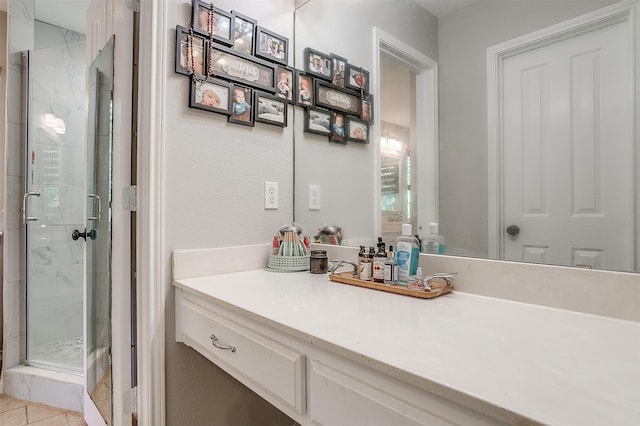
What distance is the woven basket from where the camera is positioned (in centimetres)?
137

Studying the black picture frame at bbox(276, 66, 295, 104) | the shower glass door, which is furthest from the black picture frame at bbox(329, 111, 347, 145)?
the shower glass door

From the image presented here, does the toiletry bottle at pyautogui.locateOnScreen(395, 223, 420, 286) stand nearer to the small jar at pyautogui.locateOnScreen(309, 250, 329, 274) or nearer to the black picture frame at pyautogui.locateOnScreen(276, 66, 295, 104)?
the small jar at pyautogui.locateOnScreen(309, 250, 329, 274)

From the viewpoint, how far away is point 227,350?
923 millimetres

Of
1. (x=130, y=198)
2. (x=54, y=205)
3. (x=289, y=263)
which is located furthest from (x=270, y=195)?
(x=54, y=205)

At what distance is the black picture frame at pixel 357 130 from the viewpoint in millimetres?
1462

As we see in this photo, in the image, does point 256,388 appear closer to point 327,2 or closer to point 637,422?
point 637,422

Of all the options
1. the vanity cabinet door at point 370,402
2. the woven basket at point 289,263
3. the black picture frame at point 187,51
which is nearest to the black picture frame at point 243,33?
the black picture frame at point 187,51

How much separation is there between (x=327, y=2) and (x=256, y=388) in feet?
5.19

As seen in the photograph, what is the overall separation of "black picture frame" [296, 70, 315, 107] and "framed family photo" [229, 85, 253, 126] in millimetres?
258

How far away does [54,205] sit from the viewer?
2.37 m

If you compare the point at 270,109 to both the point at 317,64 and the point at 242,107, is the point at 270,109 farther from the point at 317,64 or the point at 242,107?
the point at 317,64

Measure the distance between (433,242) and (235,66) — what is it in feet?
3.36

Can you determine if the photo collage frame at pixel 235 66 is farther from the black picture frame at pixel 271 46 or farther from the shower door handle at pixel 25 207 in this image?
the shower door handle at pixel 25 207

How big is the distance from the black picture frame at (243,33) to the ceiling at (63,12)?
1733 millimetres
